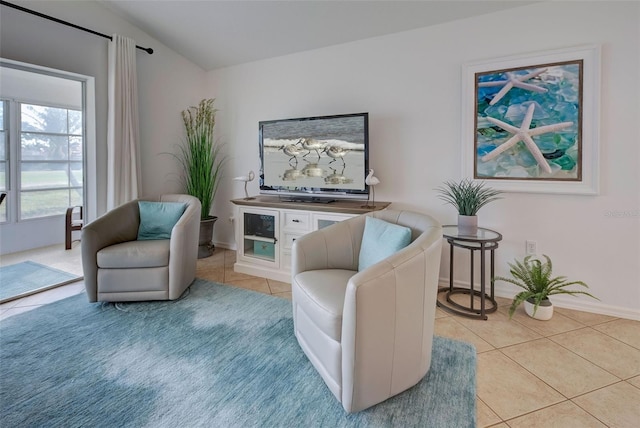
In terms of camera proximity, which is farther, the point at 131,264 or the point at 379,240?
the point at 131,264

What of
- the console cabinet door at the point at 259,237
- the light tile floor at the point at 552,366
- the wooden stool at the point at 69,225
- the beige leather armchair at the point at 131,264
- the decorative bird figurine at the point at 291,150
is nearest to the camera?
the light tile floor at the point at 552,366

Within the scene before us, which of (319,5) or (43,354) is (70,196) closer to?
(43,354)

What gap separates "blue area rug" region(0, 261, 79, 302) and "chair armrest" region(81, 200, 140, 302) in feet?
2.41

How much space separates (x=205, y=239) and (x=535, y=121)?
3543 mm

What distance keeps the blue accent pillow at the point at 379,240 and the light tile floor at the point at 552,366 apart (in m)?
0.79

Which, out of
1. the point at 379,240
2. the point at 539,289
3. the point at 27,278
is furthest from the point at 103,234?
the point at 539,289

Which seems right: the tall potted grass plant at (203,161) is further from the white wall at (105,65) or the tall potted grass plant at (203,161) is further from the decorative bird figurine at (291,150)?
the decorative bird figurine at (291,150)

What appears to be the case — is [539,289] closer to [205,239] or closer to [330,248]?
[330,248]

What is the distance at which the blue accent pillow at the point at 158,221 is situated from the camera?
285 centimetres

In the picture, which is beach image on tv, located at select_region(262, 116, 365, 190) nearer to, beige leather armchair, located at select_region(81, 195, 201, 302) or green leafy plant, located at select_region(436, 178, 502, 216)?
green leafy plant, located at select_region(436, 178, 502, 216)

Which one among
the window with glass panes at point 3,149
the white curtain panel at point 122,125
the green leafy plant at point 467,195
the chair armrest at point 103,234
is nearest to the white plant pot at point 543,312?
the green leafy plant at point 467,195

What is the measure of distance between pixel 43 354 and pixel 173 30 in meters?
3.20

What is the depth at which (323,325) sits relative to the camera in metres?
1.53

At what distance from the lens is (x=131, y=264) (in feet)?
8.21
